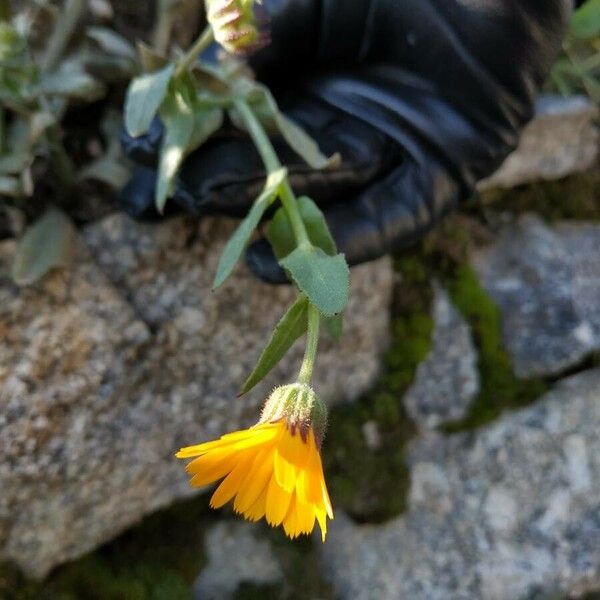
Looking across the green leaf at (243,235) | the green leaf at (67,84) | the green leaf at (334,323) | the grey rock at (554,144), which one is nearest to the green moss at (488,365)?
the grey rock at (554,144)

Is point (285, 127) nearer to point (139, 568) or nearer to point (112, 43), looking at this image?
point (112, 43)

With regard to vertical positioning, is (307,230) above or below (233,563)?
above

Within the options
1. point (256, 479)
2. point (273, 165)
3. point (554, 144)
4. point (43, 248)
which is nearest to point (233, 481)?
point (256, 479)

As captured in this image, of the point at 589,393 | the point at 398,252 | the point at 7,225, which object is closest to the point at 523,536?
the point at 589,393

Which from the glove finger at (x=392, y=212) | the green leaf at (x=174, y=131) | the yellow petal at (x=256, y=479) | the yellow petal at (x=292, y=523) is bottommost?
the glove finger at (x=392, y=212)

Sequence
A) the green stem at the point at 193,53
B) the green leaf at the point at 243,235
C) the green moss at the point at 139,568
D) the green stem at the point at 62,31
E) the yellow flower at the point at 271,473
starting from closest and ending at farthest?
the yellow flower at the point at 271,473 < the green leaf at the point at 243,235 < the green stem at the point at 193,53 < the green moss at the point at 139,568 < the green stem at the point at 62,31

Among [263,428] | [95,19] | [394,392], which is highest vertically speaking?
[95,19]

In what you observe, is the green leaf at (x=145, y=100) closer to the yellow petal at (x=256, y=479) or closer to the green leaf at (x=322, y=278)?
the green leaf at (x=322, y=278)

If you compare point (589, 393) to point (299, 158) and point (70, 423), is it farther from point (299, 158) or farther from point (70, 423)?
point (70, 423)
